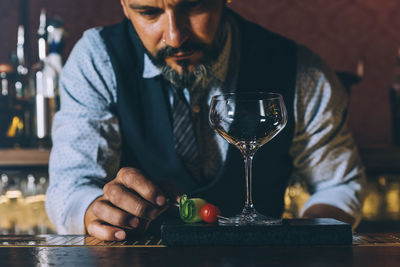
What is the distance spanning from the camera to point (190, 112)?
55.4 inches

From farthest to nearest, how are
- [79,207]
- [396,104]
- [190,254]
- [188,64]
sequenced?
[396,104] → [188,64] → [79,207] → [190,254]

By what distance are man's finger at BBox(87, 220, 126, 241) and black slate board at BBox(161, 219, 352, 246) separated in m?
0.12

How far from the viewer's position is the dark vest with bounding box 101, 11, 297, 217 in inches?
54.4

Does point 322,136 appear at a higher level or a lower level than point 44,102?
lower

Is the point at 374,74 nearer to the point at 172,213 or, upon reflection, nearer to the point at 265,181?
the point at 265,181

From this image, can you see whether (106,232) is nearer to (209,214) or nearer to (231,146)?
(209,214)

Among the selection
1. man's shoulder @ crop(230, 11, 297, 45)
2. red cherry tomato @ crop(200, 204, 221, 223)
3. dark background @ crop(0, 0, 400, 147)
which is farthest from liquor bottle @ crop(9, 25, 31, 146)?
red cherry tomato @ crop(200, 204, 221, 223)

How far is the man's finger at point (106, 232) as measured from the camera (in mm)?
814

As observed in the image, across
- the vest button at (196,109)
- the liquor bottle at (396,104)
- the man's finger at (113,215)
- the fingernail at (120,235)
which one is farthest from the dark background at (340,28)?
the fingernail at (120,235)

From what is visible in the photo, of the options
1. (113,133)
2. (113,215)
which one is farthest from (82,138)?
(113,215)

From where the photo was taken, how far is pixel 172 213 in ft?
4.49

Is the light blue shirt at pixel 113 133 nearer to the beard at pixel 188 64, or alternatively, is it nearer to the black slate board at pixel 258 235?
the beard at pixel 188 64

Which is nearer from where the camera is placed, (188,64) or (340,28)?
(188,64)

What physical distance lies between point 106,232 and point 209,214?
178mm
